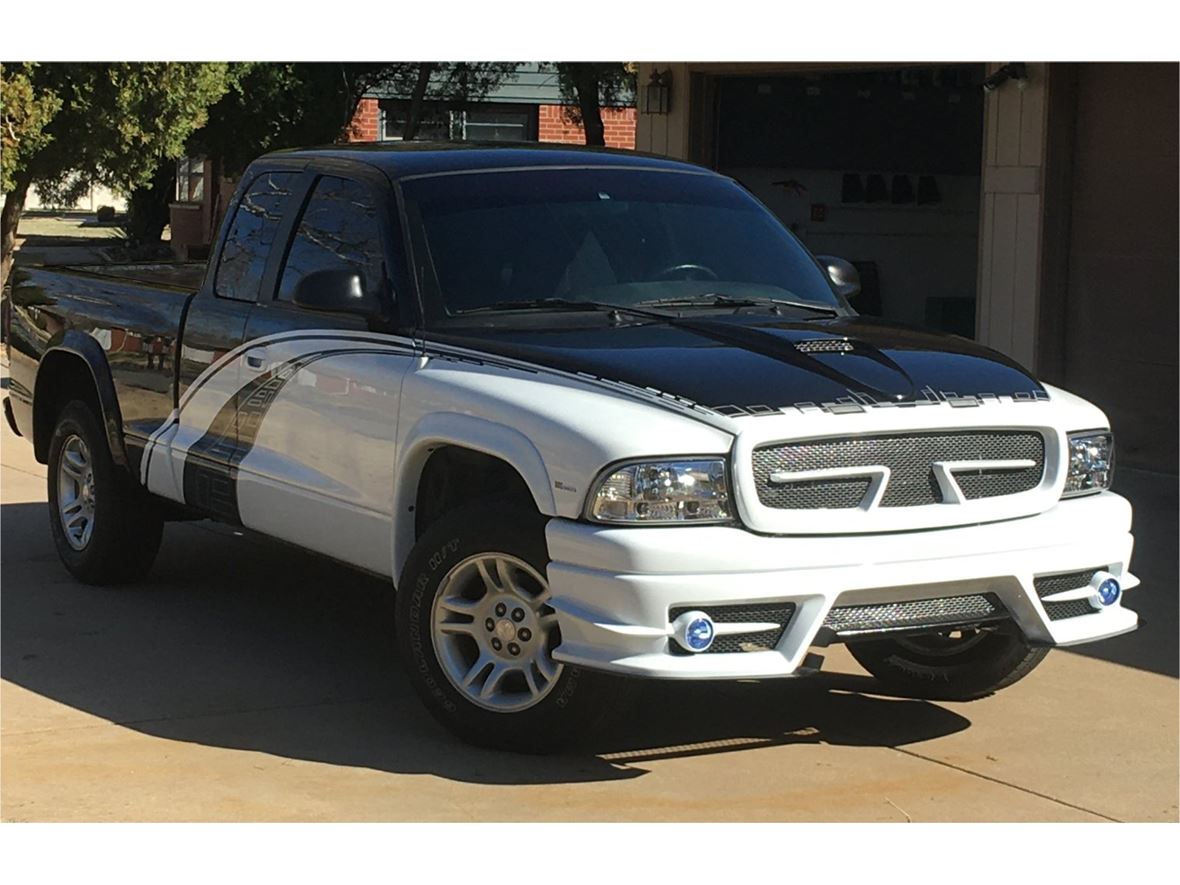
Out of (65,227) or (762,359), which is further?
(65,227)

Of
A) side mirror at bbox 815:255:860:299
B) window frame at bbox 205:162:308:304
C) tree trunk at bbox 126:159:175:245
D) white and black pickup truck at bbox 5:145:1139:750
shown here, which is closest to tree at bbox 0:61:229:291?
tree trunk at bbox 126:159:175:245

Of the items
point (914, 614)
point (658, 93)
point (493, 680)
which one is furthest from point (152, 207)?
point (914, 614)

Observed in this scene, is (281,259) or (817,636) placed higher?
(281,259)

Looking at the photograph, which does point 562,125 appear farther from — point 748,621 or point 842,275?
point 748,621

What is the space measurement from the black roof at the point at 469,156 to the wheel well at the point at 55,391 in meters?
1.68

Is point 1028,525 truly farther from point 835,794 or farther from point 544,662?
point 544,662

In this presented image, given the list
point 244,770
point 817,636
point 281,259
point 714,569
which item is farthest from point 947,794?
point 281,259

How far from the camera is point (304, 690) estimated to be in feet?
22.1

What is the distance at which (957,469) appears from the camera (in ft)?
18.6

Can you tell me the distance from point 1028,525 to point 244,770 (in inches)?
101

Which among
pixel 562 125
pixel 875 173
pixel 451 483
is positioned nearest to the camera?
pixel 451 483

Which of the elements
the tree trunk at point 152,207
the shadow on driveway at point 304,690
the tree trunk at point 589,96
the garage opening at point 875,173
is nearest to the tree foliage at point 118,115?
the tree trunk at point 589,96

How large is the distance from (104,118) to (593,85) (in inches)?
231

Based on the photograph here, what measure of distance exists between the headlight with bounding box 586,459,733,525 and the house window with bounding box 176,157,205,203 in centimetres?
2756
